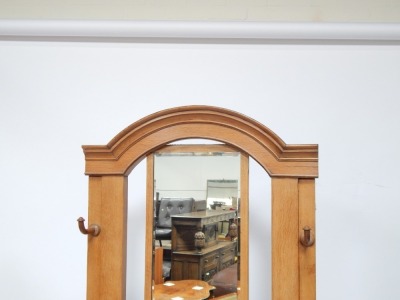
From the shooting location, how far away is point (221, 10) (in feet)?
4.12

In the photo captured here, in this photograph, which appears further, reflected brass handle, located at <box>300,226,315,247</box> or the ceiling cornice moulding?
the ceiling cornice moulding

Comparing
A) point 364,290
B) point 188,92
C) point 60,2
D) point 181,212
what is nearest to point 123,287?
point 181,212

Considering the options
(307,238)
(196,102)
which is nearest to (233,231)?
(307,238)

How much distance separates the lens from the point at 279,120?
1.21 metres

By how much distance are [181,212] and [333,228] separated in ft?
1.65

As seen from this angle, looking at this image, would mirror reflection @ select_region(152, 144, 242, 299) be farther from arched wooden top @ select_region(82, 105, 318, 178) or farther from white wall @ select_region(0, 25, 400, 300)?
white wall @ select_region(0, 25, 400, 300)

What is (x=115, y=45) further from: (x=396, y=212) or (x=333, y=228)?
(x=396, y=212)

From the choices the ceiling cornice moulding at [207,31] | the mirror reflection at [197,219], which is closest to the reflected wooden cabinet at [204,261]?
the mirror reflection at [197,219]

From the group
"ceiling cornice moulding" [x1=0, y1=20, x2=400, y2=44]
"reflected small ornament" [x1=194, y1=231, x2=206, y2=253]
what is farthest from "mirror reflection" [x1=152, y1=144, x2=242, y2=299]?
"ceiling cornice moulding" [x1=0, y1=20, x2=400, y2=44]

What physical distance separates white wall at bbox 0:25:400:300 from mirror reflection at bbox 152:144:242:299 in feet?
0.85

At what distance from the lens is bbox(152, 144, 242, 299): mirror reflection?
919 millimetres

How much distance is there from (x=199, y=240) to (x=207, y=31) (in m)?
0.63

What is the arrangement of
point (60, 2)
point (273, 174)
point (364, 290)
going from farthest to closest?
point (60, 2) < point (364, 290) < point (273, 174)

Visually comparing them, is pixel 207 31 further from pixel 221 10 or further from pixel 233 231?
pixel 233 231
